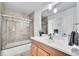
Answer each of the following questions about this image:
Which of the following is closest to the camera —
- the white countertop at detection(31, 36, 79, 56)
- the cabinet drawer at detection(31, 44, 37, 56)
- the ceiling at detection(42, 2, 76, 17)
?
the white countertop at detection(31, 36, 79, 56)

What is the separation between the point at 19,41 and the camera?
5.31ft

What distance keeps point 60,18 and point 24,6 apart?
675 mm

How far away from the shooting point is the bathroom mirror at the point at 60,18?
1471 mm

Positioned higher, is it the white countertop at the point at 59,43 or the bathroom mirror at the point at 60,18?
the bathroom mirror at the point at 60,18

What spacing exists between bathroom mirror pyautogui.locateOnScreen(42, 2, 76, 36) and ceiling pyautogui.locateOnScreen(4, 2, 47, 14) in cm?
20

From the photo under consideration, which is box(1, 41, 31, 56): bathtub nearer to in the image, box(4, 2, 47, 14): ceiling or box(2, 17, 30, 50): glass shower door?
box(2, 17, 30, 50): glass shower door

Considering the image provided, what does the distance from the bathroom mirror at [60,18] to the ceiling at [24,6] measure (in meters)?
0.20

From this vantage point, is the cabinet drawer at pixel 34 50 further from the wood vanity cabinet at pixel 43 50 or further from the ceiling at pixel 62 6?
the ceiling at pixel 62 6

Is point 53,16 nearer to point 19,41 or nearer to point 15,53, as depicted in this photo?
point 19,41

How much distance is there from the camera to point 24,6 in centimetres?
160

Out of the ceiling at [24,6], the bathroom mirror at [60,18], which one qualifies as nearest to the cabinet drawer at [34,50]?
the bathroom mirror at [60,18]

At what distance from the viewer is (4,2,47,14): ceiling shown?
5.08 ft

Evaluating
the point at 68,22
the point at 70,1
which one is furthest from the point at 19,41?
the point at 70,1

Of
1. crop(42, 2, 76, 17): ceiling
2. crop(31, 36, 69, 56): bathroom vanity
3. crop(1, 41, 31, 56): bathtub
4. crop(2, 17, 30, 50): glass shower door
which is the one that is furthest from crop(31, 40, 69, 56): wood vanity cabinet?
crop(42, 2, 76, 17): ceiling
